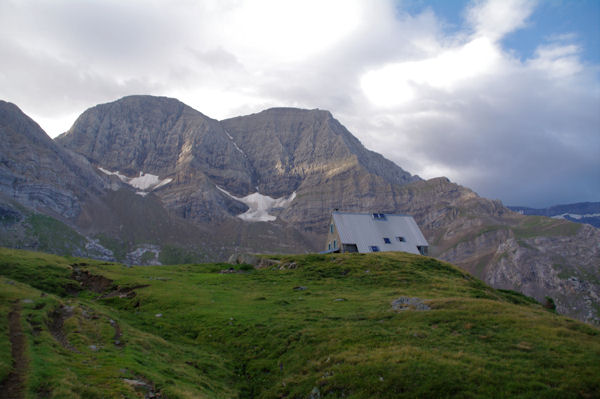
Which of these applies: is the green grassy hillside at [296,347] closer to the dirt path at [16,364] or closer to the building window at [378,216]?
the dirt path at [16,364]

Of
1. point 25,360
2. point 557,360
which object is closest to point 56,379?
point 25,360

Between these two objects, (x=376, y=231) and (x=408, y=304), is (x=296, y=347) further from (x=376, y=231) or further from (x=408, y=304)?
(x=376, y=231)

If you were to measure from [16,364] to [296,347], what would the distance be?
51.1 feet

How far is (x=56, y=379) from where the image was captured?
15.8 metres

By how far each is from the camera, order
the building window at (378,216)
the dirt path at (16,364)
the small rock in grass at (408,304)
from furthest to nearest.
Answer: the building window at (378,216), the small rock in grass at (408,304), the dirt path at (16,364)

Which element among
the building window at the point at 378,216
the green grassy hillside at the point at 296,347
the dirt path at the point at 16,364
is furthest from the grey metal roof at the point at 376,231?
the dirt path at the point at 16,364

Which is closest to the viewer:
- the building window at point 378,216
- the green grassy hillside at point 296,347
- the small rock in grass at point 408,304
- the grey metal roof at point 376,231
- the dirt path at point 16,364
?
the dirt path at point 16,364

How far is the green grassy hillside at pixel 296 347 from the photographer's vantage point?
16.6 m

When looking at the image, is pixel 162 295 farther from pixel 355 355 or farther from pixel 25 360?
pixel 355 355

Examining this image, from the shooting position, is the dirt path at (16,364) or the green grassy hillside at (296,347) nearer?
the dirt path at (16,364)

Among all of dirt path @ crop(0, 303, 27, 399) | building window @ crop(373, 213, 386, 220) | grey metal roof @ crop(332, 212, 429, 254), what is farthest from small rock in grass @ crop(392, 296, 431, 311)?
building window @ crop(373, 213, 386, 220)

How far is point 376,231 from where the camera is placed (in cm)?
8462

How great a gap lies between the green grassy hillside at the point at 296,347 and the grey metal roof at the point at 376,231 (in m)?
38.5

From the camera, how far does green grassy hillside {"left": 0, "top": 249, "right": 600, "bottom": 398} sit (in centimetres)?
1656
